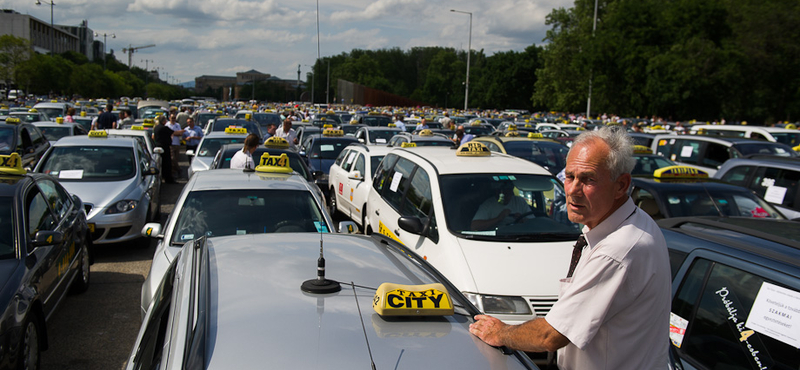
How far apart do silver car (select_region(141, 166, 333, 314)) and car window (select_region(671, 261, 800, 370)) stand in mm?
3068

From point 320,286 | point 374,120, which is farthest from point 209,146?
point 374,120

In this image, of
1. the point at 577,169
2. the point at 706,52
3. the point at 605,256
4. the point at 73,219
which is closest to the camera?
the point at 605,256

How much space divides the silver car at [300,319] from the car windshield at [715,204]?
509 centimetres

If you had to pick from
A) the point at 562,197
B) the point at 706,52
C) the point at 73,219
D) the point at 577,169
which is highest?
the point at 706,52

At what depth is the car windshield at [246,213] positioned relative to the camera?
17.9ft

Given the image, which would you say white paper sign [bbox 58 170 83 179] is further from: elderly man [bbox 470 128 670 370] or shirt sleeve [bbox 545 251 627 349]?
shirt sleeve [bbox 545 251 627 349]

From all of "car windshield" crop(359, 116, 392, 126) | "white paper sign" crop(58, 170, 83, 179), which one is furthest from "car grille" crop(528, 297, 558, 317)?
"car windshield" crop(359, 116, 392, 126)

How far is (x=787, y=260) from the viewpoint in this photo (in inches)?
115

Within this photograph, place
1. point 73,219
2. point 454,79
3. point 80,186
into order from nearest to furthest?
1. point 73,219
2. point 80,186
3. point 454,79

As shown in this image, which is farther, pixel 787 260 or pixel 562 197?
pixel 562 197

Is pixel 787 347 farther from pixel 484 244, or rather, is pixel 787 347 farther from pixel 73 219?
pixel 73 219

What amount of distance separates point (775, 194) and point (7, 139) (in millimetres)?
14941

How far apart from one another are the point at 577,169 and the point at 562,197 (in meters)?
4.02

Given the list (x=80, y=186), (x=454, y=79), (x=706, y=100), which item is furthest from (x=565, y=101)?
(x=454, y=79)
